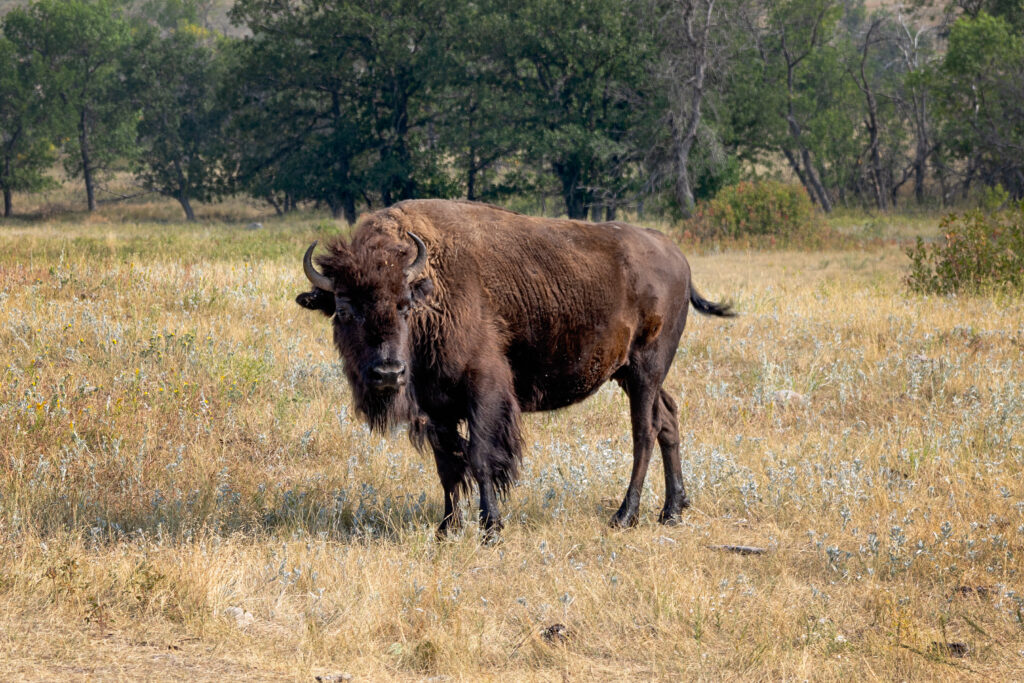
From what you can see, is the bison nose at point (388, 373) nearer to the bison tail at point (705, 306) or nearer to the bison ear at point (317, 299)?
the bison ear at point (317, 299)

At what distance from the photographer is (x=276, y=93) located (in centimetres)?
4394

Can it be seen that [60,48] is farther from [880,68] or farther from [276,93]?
[880,68]

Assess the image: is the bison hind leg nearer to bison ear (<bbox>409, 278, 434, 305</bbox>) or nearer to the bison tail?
the bison tail

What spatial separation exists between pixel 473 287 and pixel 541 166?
34.8 m

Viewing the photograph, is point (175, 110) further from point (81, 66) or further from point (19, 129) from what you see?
point (19, 129)

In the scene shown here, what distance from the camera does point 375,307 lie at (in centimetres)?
557

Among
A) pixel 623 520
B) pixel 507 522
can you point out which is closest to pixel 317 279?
pixel 507 522

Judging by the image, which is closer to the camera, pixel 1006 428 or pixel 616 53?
pixel 1006 428

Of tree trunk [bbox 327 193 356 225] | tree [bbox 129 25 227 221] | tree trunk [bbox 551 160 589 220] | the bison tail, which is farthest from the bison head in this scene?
tree [bbox 129 25 227 221]

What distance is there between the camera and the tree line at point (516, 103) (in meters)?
36.3

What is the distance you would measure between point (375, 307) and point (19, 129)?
51.0 metres

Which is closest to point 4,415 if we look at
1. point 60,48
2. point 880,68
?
point 60,48

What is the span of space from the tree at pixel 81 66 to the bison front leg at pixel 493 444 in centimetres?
4916

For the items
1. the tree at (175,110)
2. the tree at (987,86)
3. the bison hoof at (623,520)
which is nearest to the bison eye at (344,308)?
the bison hoof at (623,520)
